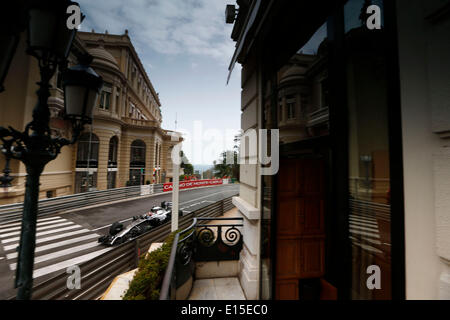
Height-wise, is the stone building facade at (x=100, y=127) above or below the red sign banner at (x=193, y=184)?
above

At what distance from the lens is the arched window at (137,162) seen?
78.7ft

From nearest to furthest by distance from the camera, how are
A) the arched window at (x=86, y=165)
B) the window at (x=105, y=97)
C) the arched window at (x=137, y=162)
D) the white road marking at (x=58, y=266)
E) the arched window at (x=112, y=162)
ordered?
the white road marking at (x=58, y=266) < the arched window at (x=86, y=165) < the window at (x=105, y=97) < the arched window at (x=112, y=162) < the arched window at (x=137, y=162)

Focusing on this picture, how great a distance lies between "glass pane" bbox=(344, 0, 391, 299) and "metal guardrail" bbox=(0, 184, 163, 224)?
1534 centimetres

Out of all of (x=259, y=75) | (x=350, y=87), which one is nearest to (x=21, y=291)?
(x=350, y=87)

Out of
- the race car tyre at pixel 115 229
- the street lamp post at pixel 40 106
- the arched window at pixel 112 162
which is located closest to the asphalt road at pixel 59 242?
the race car tyre at pixel 115 229

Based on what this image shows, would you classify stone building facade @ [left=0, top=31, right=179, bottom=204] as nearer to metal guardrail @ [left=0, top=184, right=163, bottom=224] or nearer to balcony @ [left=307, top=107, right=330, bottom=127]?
metal guardrail @ [left=0, top=184, right=163, bottom=224]

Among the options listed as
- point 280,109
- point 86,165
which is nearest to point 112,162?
point 86,165

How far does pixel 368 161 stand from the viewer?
1300mm

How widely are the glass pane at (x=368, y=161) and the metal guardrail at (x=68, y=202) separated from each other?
15335 millimetres

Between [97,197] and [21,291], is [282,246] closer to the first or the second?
[21,291]

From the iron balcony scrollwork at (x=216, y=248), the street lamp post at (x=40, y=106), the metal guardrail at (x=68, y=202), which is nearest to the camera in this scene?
Result: the street lamp post at (x=40, y=106)

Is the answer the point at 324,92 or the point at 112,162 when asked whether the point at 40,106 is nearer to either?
the point at 324,92

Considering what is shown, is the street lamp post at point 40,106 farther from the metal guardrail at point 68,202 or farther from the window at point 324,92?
the metal guardrail at point 68,202

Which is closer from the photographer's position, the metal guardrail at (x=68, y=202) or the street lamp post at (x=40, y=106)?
the street lamp post at (x=40, y=106)
